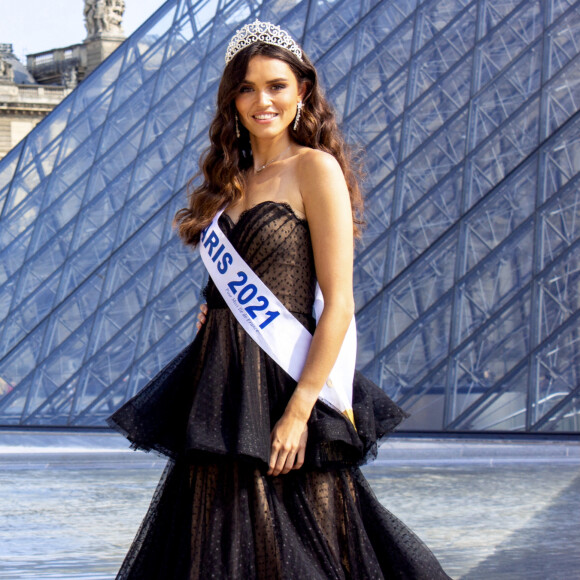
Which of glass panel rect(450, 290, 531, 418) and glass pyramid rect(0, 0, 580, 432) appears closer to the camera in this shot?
glass panel rect(450, 290, 531, 418)

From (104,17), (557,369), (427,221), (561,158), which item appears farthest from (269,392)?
(104,17)

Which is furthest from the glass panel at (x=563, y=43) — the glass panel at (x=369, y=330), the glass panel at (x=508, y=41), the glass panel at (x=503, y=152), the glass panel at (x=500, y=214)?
the glass panel at (x=369, y=330)

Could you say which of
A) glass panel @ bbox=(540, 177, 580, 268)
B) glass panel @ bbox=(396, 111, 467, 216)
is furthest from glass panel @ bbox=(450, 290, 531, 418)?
glass panel @ bbox=(396, 111, 467, 216)

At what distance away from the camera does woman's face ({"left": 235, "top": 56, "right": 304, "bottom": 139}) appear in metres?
2.30

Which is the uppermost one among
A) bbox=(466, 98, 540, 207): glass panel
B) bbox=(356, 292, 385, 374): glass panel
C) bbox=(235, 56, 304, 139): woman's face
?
bbox=(466, 98, 540, 207): glass panel

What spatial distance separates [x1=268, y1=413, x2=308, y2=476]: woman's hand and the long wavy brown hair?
1.41 feet

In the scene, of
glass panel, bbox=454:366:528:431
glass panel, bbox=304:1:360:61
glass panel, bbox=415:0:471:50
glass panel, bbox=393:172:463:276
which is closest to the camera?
glass panel, bbox=454:366:528:431

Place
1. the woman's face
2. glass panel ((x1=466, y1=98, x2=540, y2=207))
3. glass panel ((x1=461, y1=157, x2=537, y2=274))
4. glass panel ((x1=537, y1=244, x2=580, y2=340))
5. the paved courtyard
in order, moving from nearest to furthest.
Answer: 1. the woman's face
2. the paved courtyard
3. glass panel ((x1=537, y1=244, x2=580, y2=340))
4. glass panel ((x1=461, y1=157, x2=537, y2=274))
5. glass panel ((x1=466, y1=98, x2=540, y2=207))

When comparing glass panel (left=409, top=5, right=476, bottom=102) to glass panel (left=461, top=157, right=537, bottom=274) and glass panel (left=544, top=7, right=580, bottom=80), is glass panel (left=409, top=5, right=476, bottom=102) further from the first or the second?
glass panel (left=461, top=157, right=537, bottom=274)

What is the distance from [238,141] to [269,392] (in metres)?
0.50

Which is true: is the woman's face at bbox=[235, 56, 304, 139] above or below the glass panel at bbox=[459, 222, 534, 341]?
below

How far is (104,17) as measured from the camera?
4122 cm

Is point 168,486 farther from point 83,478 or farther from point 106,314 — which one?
point 106,314

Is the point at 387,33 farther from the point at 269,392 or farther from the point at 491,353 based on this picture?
the point at 269,392
